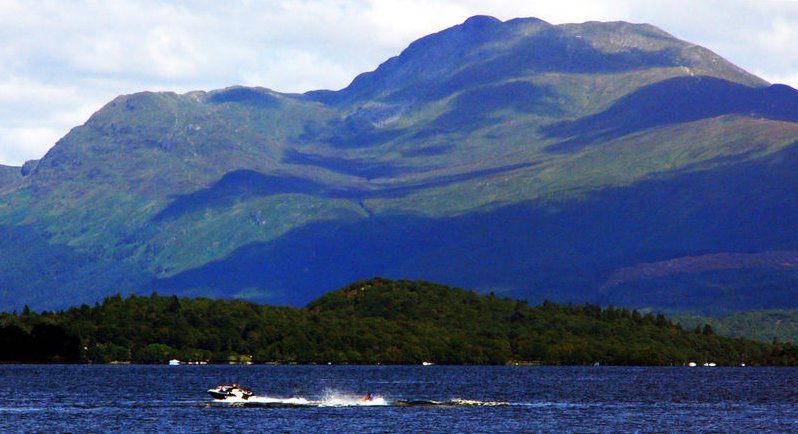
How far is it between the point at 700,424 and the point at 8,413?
92695mm

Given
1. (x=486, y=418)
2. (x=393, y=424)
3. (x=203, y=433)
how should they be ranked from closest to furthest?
(x=203, y=433), (x=393, y=424), (x=486, y=418)

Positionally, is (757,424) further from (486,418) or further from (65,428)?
(65,428)

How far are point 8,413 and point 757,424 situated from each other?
100840 mm

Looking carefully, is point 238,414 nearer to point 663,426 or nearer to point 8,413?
point 8,413

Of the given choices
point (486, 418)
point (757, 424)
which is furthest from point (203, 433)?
point (757, 424)

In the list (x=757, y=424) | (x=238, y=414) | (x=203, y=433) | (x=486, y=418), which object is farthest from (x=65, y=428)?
(x=757, y=424)

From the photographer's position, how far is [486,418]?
189625 mm

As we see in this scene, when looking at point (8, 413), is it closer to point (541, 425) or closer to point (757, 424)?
point (541, 425)

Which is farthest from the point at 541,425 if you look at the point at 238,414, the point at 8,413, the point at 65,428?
the point at 8,413

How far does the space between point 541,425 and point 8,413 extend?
2813 inches

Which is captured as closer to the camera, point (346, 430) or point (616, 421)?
point (346, 430)

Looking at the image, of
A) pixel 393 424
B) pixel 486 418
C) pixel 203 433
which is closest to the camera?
pixel 203 433

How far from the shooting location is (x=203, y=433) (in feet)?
531

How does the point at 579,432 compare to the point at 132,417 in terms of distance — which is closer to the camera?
the point at 579,432
